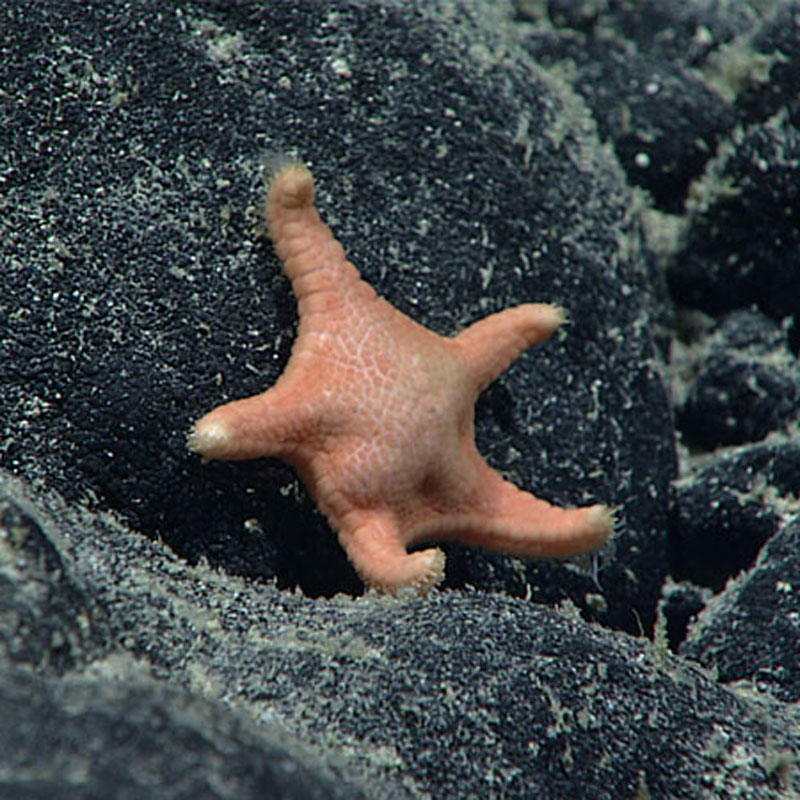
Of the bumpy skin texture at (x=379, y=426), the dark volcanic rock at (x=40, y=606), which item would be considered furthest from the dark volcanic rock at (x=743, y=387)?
the dark volcanic rock at (x=40, y=606)

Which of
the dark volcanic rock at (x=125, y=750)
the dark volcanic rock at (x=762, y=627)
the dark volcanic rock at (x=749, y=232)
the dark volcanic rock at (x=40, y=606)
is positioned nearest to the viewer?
the dark volcanic rock at (x=125, y=750)

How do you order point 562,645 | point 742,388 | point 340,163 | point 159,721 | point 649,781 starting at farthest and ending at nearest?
point 742,388, point 340,163, point 562,645, point 649,781, point 159,721

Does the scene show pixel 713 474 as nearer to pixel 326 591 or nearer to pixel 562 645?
pixel 562 645

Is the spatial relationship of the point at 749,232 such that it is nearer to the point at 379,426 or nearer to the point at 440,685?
the point at 379,426

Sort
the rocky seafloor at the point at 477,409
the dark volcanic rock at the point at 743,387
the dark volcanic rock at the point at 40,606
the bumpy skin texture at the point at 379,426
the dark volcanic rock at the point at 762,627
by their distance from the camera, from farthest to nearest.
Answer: the dark volcanic rock at the point at 743,387, the dark volcanic rock at the point at 762,627, the bumpy skin texture at the point at 379,426, the rocky seafloor at the point at 477,409, the dark volcanic rock at the point at 40,606

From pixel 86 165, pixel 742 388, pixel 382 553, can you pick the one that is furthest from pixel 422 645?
pixel 742 388

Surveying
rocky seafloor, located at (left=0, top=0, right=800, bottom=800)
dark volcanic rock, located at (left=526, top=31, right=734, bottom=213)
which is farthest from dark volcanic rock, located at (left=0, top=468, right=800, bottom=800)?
dark volcanic rock, located at (left=526, top=31, right=734, bottom=213)

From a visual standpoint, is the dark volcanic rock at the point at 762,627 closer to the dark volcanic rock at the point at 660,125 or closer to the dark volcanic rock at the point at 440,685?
the dark volcanic rock at the point at 440,685
